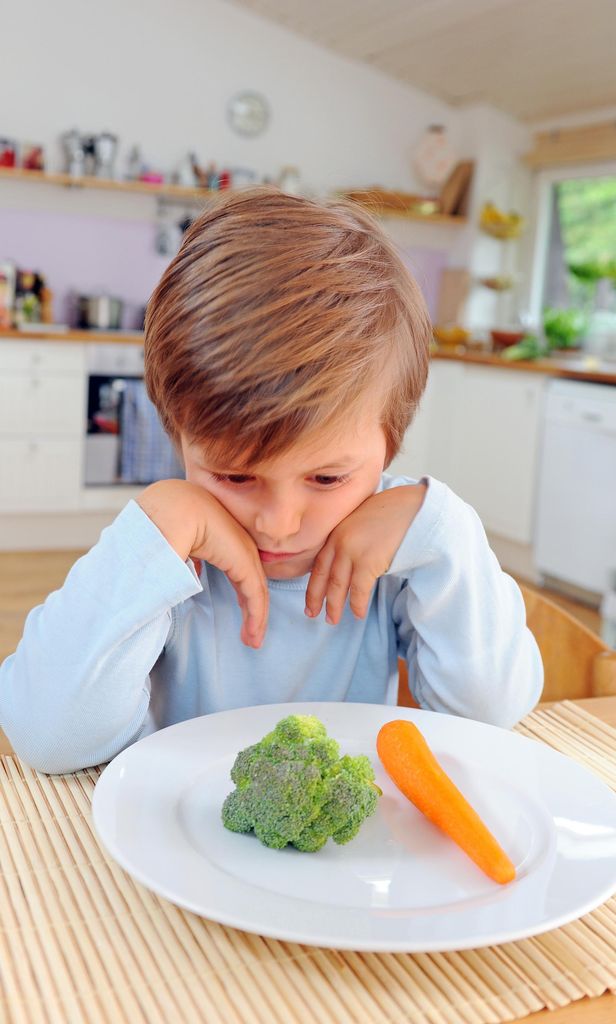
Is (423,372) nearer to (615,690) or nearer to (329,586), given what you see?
(329,586)

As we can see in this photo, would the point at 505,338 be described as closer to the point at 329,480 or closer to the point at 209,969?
the point at 329,480

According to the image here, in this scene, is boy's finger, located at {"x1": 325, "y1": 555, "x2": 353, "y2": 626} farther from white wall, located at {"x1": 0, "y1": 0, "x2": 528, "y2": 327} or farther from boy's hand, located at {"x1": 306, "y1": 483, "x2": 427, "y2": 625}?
white wall, located at {"x1": 0, "y1": 0, "x2": 528, "y2": 327}

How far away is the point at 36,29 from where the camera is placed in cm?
495

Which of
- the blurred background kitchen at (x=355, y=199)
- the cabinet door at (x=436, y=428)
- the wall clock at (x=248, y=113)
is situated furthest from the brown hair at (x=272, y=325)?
the wall clock at (x=248, y=113)

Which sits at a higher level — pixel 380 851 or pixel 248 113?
pixel 248 113

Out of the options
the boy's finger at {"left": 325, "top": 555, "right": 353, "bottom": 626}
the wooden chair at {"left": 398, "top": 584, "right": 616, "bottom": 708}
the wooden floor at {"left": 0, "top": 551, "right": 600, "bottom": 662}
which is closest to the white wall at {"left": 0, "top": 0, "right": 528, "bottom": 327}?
the wooden floor at {"left": 0, "top": 551, "right": 600, "bottom": 662}

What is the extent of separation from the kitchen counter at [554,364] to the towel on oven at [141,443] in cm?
146

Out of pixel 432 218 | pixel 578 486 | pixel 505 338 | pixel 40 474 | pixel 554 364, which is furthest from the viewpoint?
pixel 432 218

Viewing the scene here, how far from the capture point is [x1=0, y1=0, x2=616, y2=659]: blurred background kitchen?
4.59 metres

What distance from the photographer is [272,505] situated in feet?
2.74

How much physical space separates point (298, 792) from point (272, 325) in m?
0.34

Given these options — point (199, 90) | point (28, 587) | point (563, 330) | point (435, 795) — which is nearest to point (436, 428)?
point (563, 330)

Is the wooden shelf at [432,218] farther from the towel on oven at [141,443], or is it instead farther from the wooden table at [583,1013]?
the wooden table at [583,1013]

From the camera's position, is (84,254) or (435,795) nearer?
(435,795)
